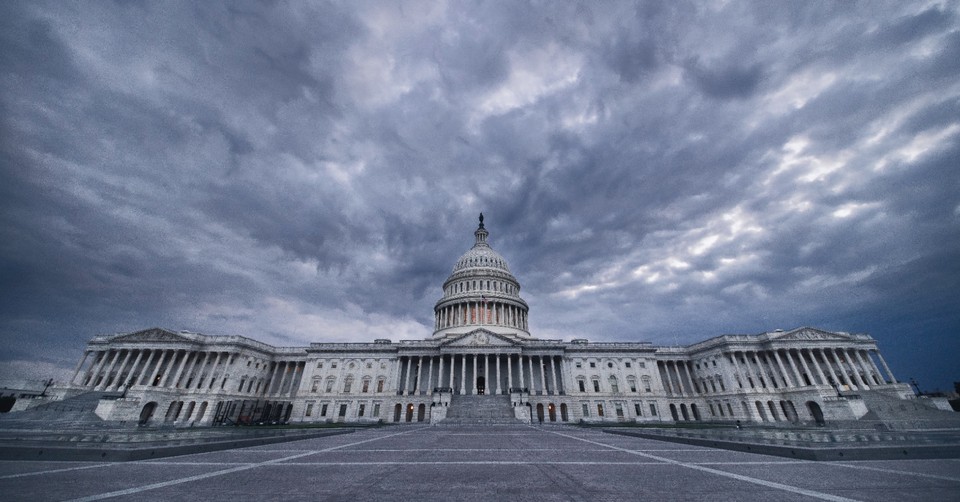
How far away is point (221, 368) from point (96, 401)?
1621cm

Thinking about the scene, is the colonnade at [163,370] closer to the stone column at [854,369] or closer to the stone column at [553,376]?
the stone column at [553,376]

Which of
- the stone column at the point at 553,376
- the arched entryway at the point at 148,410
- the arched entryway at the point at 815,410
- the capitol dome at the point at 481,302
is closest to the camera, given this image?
the arched entryway at the point at 815,410

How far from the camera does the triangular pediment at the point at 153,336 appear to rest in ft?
214

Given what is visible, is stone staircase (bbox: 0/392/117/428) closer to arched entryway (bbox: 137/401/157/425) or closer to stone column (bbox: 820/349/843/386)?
arched entryway (bbox: 137/401/157/425)

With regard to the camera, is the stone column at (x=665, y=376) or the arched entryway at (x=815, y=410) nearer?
the arched entryway at (x=815, y=410)

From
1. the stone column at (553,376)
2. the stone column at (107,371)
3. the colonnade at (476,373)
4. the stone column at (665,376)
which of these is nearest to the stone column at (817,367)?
the stone column at (665,376)

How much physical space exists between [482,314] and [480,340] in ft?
50.9

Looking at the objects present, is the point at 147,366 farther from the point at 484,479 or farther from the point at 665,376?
the point at 665,376

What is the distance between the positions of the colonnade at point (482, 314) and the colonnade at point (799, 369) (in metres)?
41.0

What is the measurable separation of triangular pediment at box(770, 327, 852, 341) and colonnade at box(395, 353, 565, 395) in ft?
127

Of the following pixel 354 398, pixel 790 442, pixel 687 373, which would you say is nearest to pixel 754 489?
pixel 790 442

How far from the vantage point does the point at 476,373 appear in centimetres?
6819

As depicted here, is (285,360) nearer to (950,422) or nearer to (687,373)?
(687,373)

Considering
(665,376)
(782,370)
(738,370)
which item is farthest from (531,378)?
(782,370)
